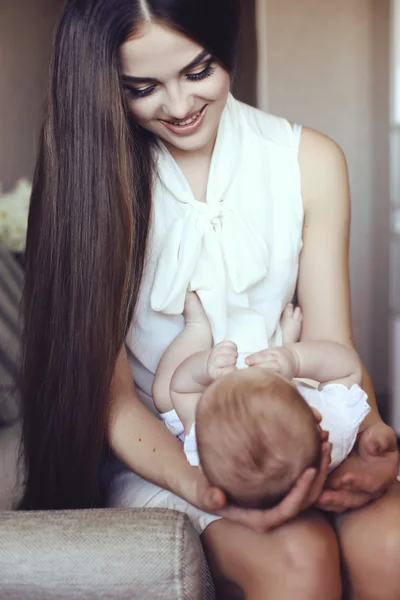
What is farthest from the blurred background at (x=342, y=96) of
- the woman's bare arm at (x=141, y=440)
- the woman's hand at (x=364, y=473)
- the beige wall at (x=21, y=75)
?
the woman's hand at (x=364, y=473)

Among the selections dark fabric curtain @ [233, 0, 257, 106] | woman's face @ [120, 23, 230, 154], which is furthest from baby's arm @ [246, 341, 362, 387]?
dark fabric curtain @ [233, 0, 257, 106]

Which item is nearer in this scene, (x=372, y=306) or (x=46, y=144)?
(x=46, y=144)

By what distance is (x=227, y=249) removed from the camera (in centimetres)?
88

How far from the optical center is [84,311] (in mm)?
836

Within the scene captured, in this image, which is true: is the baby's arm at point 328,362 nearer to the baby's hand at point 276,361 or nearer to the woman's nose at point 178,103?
the baby's hand at point 276,361

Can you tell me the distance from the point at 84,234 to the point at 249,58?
0.86m

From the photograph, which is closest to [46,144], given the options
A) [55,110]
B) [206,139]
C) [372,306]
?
[55,110]

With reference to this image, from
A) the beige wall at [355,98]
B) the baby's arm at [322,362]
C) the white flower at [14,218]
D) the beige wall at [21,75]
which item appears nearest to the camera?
the baby's arm at [322,362]

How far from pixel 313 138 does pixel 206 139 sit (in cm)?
15

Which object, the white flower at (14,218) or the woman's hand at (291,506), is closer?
the woman's hand at (291,506)

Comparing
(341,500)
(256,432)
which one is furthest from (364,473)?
(256,432)

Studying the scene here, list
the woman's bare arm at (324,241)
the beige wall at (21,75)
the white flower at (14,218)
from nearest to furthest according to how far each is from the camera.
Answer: the woman's bare arm at (324,241)
the white flower at (14,218)
the beige wall at (21,75)

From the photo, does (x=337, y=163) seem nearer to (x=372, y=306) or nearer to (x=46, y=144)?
(x=46, y=144)

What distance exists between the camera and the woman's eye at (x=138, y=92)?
799 mm
